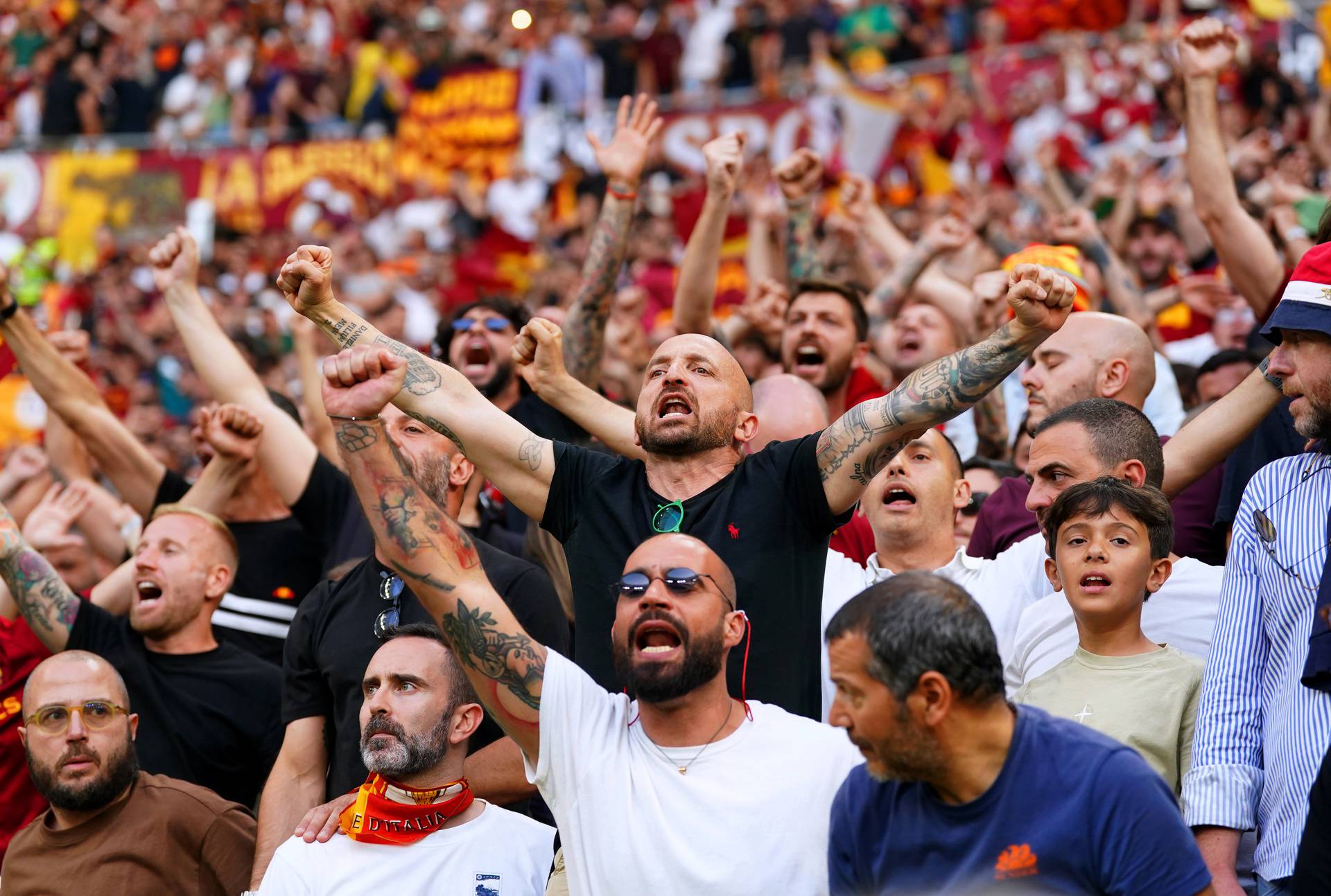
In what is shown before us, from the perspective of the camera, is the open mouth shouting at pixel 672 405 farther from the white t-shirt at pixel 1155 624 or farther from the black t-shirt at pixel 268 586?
the black t-shirt at pixel 268 586

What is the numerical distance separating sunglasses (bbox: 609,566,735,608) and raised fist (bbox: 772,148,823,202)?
3.49 metres

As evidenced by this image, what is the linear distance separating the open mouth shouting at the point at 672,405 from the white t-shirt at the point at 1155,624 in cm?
115

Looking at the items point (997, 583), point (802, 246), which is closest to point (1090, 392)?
point (997, 583)

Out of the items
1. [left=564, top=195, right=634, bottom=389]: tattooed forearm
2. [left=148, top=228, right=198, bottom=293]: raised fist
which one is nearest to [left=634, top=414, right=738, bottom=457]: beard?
[left=564, top=195, right=634, bottom=389]: tattooed forearm

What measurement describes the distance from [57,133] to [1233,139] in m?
13.2

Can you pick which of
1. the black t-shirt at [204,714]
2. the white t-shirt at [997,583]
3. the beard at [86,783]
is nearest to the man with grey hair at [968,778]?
the white t-shirt at [997,583]

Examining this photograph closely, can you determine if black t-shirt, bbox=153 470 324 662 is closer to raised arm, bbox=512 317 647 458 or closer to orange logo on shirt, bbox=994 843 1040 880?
raised arm, bbox=512 317 647 458

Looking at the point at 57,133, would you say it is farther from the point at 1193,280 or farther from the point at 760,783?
the point at 760,783

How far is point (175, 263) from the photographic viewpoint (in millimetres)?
6715

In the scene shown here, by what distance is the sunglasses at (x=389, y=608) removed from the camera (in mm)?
4941

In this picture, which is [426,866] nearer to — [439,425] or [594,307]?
[439,425]

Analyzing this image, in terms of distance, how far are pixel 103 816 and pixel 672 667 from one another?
2443 millimetres

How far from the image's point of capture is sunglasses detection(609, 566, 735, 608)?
3.78m

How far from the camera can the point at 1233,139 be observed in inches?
420
